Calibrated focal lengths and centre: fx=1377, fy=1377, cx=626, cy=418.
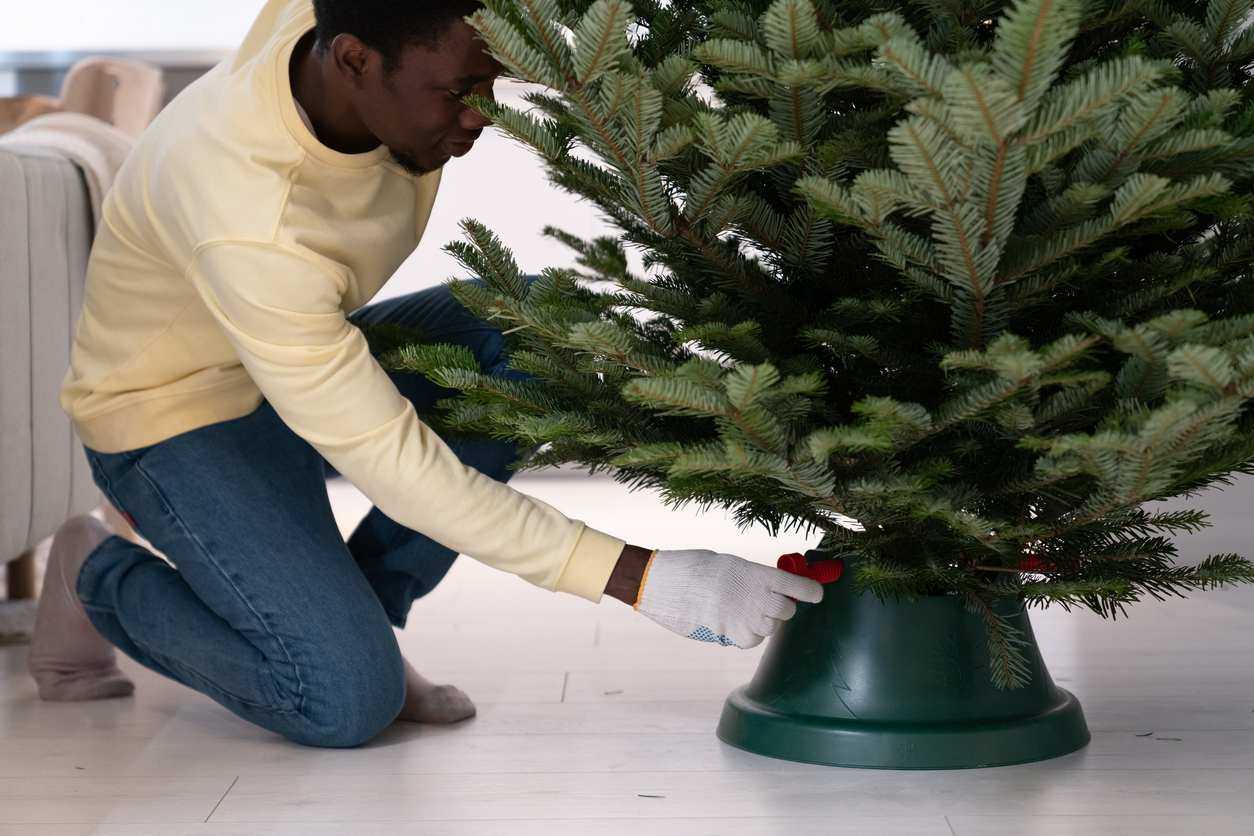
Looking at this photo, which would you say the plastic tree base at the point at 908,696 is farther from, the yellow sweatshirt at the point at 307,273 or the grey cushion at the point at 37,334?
the grey cushion at the point at 37,334

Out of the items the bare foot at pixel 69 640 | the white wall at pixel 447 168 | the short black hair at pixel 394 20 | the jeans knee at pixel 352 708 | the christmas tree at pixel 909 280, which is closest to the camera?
the christmas tree at pixel 909 280

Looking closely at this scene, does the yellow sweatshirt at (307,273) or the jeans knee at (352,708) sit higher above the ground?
the yellow sweatshirt at (307,273)

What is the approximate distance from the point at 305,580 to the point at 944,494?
0.64 meters

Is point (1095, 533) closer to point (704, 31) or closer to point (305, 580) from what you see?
point (704, 31)

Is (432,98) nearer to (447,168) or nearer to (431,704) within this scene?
(431,704)

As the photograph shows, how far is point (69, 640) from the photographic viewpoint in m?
1.56

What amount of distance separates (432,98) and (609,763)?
0.61 metres

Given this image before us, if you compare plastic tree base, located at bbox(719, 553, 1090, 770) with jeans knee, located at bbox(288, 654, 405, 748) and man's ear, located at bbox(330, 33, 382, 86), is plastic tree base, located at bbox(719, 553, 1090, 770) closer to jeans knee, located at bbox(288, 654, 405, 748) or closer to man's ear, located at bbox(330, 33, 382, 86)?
jeans knee, located at bbox(288, 654, 405, 748)

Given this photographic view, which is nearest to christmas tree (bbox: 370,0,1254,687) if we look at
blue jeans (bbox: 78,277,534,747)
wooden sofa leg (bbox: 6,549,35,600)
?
blue jeans (bbox: 78,277,534,747)

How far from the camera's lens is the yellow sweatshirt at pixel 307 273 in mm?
1149

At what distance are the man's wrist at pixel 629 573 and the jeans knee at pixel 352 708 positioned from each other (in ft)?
0.97

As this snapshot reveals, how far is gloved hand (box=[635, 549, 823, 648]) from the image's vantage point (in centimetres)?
114

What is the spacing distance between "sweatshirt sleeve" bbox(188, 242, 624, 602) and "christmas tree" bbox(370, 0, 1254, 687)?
0.18 feet

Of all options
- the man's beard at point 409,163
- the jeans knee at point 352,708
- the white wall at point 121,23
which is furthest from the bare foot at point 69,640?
the white wall at point 121,23
